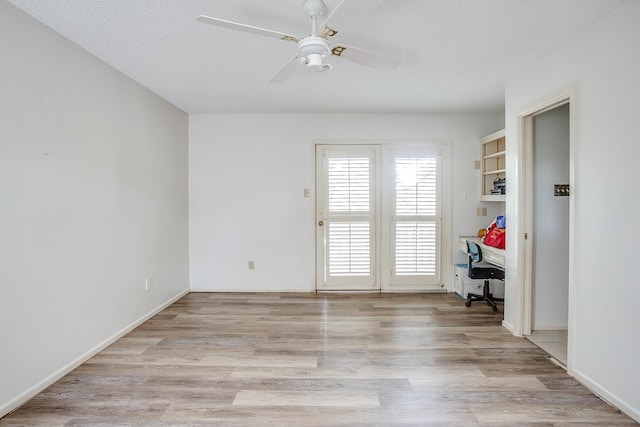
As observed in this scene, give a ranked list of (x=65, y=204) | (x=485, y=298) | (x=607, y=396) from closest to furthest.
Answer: (x=607, y=396), (x=65, y=204), (x=485, y=298)

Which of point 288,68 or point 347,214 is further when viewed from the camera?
point 347,214

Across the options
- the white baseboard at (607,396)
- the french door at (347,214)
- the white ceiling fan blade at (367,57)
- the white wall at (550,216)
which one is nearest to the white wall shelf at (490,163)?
the white wall at (550,216)

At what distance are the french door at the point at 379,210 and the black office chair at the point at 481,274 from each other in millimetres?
585

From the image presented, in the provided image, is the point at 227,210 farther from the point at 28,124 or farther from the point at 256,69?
the point at 28,124

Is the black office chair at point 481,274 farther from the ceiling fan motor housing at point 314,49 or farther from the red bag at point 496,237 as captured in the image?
the ceiling fan motor housing at point 314,49

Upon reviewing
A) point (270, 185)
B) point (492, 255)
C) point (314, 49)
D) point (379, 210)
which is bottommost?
point (492, 255)

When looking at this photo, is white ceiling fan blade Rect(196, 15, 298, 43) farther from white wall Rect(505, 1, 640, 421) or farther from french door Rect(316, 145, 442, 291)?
french door Rect(316, 145, 442, 291)

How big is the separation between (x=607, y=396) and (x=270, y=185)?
369cm

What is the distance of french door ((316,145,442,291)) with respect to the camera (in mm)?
4203

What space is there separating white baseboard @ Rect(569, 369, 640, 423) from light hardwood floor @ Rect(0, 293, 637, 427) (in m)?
0.04

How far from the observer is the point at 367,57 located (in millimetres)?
2025

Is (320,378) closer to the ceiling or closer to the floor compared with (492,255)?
closer to the floor

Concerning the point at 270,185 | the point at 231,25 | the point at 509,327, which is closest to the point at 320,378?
the point at 509,327

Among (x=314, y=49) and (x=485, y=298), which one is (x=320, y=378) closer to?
(x=314, y=49)
